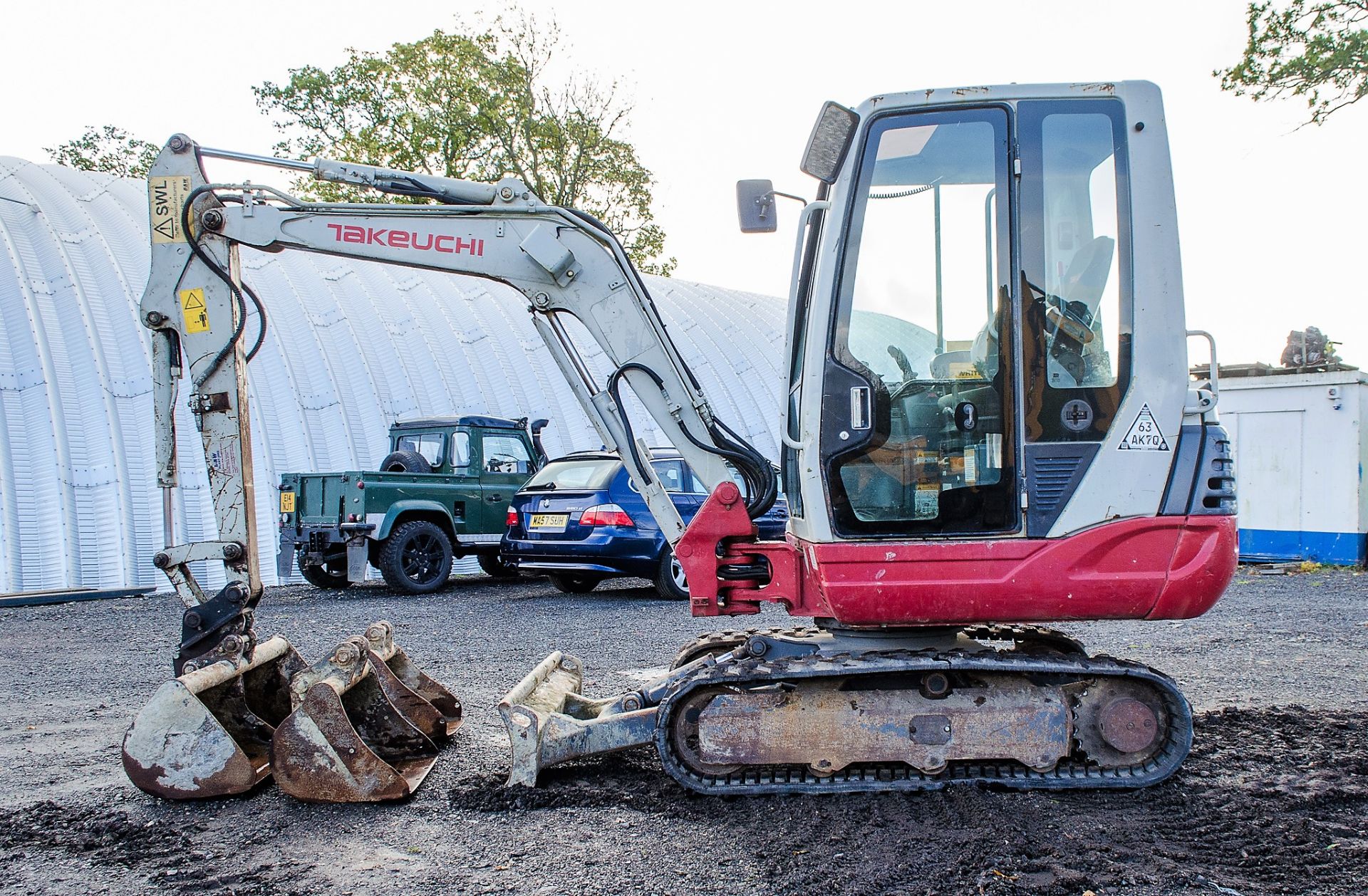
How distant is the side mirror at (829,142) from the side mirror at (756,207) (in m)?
0.23

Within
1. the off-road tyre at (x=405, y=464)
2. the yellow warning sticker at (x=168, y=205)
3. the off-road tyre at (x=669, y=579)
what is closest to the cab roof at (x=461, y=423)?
the off-road tyre at (x=405, y=464)

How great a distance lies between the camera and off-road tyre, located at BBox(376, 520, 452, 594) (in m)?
12.5

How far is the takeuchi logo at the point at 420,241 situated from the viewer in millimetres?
4914

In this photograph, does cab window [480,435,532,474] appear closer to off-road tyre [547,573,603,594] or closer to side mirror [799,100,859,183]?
off-road tyre [547,573,603,594]

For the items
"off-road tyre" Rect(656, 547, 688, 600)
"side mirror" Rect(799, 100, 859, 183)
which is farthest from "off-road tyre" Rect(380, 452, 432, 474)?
"side mirror" Rect(799, 100, 859, 183)

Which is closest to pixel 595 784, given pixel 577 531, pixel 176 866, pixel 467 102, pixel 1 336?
pixel 176 866

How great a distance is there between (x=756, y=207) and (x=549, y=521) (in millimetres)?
7497

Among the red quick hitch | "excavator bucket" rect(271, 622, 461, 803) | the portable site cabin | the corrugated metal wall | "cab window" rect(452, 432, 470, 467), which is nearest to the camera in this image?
"excavator bucket" rect(271, 622, 461, 803)

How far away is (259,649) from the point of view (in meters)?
4.96

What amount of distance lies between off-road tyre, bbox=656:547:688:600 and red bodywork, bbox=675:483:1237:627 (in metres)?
7.09

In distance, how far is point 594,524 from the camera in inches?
435

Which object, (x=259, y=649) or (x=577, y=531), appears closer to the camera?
(x=259, y=649)

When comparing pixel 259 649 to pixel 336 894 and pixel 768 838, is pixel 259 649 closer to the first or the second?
pixel 336 894

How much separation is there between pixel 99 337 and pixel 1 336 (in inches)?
46.0
